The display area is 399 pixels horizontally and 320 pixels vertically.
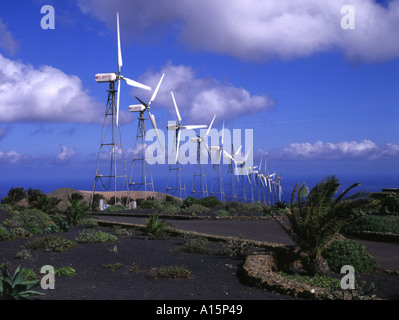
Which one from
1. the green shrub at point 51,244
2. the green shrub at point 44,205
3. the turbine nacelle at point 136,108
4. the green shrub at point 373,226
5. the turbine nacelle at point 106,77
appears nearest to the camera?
the green shrub at point 51,244

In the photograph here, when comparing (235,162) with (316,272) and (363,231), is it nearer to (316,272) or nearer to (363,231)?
(363,231)

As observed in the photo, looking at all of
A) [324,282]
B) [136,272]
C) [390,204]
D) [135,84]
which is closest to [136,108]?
A: [135,84]

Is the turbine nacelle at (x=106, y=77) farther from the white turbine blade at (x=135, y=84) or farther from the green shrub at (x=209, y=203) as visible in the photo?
the green shrub at (x=209, y=203)

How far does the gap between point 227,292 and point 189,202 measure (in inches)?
1102

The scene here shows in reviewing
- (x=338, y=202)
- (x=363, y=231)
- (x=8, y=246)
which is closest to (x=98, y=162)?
(x=8, y=246)

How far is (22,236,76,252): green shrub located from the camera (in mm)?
14234

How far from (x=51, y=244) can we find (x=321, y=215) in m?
9.03

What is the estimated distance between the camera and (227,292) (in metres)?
9.18

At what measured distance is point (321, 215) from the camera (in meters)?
11.6

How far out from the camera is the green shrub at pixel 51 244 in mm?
14234

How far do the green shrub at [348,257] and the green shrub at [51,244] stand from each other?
851 centimetres

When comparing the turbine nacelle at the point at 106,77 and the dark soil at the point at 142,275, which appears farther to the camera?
the turbine nacelle at the point at 106,77

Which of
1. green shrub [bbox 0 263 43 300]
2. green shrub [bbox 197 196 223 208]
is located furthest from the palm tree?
green shrub [bbox 197 196 223 208]

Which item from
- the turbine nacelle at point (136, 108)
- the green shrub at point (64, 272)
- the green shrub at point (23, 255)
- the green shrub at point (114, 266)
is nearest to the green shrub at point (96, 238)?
the green shrub at point (23, 255)
